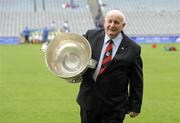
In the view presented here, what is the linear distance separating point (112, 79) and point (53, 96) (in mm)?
7578

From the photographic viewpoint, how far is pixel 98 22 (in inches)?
1833

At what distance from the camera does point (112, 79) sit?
18.5ft

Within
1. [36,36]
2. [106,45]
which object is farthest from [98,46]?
[36,36]

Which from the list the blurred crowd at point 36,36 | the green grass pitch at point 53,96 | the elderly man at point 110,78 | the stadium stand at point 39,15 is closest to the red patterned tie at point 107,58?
the elderly man at point 110,78

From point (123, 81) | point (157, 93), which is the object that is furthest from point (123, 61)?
point (157, 93)

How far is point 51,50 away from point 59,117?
4.80 meters

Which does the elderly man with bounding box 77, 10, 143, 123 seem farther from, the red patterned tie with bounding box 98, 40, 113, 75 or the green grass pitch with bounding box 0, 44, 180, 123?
the green grass pitch with bounding box 0, 44, 180, 123

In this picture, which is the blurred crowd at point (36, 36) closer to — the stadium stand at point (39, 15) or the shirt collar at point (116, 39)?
the stadium stand at point (39, 15)

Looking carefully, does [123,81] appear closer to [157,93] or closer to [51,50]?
[51,50]

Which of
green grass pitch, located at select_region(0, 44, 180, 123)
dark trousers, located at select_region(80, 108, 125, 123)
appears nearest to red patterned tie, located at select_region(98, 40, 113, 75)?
dark trousers, located at select_region(80, 108, 125, 123)

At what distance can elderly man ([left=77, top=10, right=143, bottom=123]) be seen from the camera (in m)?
5.62

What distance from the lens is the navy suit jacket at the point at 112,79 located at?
222 inches

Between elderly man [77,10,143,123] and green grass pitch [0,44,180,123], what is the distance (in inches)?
162

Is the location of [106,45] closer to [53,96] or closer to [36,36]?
[53,96]
